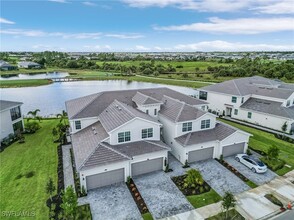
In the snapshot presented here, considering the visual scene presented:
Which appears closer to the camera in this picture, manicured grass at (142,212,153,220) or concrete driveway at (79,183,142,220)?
manicured grass at (142,212,153,220)

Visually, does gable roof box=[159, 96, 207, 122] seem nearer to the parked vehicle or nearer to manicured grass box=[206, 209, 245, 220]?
the parked vehicle

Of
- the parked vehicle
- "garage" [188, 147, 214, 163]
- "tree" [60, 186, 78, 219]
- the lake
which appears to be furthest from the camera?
the lake

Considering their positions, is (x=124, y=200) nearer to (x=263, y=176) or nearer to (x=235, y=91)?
(x=263, y=176)

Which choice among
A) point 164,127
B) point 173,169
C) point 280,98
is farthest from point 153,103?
point 280,98

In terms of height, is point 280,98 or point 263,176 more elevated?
point 280,98

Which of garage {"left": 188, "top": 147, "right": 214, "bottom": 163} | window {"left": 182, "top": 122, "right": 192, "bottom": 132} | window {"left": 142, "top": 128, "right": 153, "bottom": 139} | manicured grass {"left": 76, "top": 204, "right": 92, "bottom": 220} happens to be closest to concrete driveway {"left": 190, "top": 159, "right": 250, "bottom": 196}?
garage {"left": 188, "top": 147, "right": 214, "bottom": 163}

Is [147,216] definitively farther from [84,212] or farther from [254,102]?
[254,102]

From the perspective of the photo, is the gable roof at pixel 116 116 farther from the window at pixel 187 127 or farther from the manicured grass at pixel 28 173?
the manicured grass at pixel 28 173

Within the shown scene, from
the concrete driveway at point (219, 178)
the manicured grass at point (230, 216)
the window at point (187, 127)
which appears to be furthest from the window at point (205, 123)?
the manicured grass at point (230, 216)
